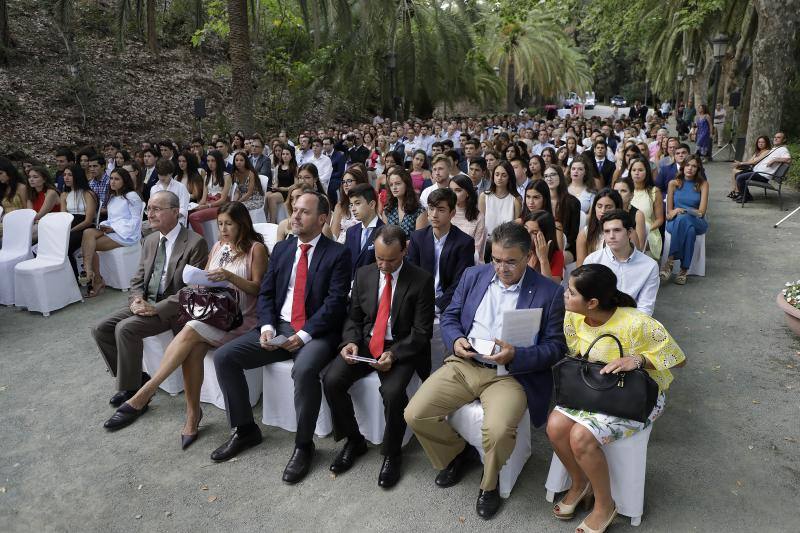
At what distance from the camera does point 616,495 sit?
9.89 feet

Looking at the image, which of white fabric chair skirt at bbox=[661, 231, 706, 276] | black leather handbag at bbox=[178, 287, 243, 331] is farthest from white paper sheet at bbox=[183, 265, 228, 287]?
white fabric chair skirt at bbox=[661, 231, 706, 276]

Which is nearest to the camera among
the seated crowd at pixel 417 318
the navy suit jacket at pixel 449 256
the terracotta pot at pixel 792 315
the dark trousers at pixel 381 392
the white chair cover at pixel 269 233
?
the seated crowd at pixel 417 318

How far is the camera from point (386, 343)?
379 cm

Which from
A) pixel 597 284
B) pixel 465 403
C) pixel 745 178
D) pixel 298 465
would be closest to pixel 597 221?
pixel 597 284

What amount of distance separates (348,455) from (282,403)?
2.15 ft

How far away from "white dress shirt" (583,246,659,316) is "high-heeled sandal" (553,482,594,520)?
1390 mm

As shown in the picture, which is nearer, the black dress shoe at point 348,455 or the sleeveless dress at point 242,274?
the black dress shoe at point 348,455

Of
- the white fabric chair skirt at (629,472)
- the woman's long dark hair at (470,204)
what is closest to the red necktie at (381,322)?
the white fabric chair skirt at (629,472)

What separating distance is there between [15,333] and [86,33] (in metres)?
19.6

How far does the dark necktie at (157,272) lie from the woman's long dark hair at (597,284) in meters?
3.19

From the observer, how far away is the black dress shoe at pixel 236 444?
12.2 feet

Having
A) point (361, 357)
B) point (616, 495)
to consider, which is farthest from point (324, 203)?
A: point (616, 495)

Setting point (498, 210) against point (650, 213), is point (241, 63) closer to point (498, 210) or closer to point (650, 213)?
point (498, 210)

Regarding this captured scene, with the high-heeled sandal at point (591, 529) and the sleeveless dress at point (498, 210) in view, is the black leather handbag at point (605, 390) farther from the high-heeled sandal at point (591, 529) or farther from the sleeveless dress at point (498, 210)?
the sleeveless dress at point (498, 210)
